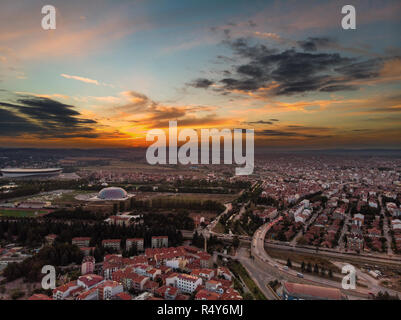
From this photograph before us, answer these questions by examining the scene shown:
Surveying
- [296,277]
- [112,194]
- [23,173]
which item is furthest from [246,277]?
[23,173]

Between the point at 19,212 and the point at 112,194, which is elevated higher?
the point at 112,194

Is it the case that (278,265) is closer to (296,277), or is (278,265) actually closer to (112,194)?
(296,277)

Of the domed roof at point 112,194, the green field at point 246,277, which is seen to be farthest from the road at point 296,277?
the domed roof at point 112,194

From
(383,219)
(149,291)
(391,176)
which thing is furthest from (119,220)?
(391,176)

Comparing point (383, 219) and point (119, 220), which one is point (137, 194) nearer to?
point (119, 220)

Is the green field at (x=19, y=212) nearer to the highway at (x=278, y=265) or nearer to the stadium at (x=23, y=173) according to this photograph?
the highway at (x=278, y=265)

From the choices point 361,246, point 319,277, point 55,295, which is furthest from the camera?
point 361,246

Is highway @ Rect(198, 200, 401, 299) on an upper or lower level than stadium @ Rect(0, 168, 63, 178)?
lower

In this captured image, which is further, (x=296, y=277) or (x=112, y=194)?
(x=112, y=194)

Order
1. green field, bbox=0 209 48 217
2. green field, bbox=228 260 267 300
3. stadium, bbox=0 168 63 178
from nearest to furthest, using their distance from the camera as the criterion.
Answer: green field, bbox=228 260 267 300 → green field, bbox=0 209 48 217 → stadium, bbox=0 168 63 178

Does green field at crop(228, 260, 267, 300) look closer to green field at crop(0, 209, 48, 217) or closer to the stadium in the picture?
green field at crop(0, 209, 48, 217)

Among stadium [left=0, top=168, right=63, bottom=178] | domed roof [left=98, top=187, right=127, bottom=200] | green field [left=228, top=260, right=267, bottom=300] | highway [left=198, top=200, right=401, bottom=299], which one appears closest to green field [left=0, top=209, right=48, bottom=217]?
domed roof [left=98, top=187, right=127, bottom=200]
